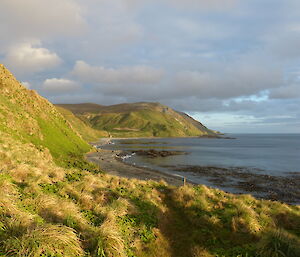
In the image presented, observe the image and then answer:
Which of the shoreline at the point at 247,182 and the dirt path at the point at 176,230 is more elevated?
the dirt path at the point at 176,230

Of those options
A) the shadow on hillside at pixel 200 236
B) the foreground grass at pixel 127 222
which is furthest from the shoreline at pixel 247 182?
the shadow on hillside at pixel 200 236

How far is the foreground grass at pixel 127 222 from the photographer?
800 cm

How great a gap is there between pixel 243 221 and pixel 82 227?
33.8ft

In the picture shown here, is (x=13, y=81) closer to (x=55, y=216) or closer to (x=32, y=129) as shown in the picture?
(x=32, y=129)

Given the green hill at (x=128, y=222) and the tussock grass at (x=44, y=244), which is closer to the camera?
the tussock grass at (x=44, y=244)

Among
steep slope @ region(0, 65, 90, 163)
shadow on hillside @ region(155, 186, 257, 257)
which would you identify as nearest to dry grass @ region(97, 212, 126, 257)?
shadow on hillside @ region(155, 186, 257, 257)

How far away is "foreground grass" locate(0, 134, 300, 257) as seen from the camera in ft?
26.2

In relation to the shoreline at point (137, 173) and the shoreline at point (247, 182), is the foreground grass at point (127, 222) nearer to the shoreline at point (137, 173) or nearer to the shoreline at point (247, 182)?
the shoreline at point (247, 182)

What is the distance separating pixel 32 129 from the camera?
43.9 metres

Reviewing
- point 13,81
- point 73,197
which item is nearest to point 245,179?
point 73,197

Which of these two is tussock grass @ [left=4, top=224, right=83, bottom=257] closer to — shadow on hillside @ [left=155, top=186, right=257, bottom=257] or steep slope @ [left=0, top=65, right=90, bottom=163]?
shadow on hillside @ [left=155, top=186, right=257, bottom=257]

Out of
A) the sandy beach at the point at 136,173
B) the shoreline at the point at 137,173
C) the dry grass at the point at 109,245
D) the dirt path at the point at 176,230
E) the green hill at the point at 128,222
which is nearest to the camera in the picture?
the green hill at the point at 128,222

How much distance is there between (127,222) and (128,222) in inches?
3.1

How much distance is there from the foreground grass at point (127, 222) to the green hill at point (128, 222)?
33 millimetres
